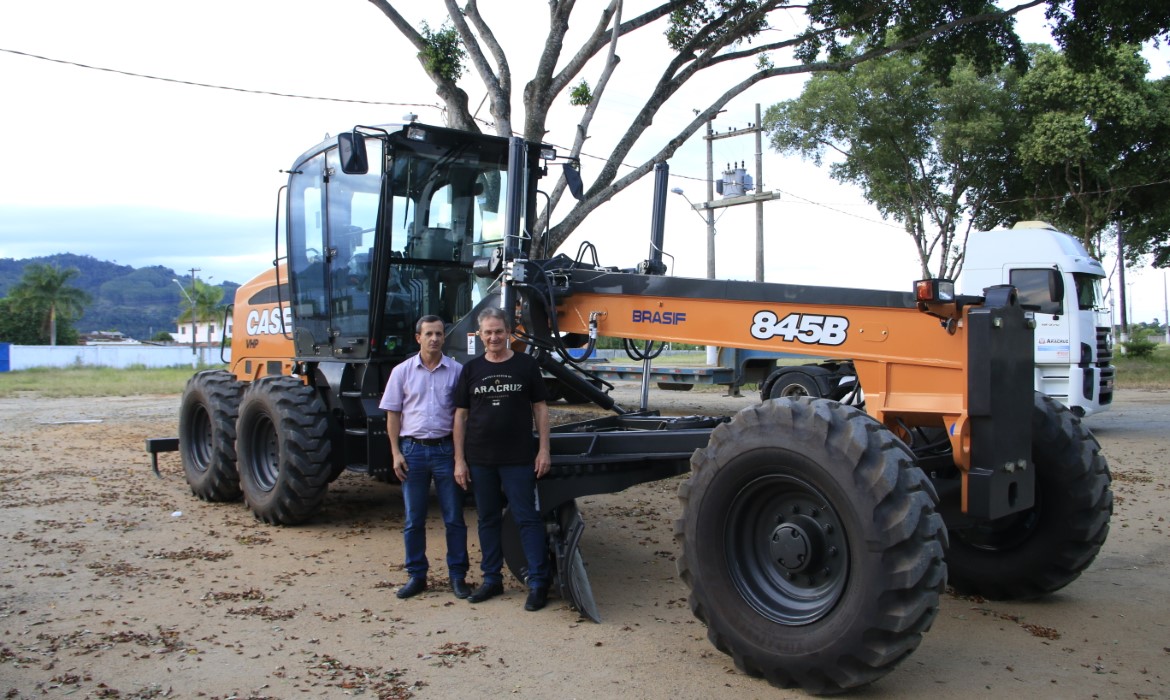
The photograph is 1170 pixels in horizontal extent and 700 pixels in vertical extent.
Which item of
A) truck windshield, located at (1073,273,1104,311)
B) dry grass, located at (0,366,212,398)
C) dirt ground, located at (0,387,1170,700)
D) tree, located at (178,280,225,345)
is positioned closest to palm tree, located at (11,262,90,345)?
tree, located at (178,280,225,345)

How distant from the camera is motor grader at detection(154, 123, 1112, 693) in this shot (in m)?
4.23

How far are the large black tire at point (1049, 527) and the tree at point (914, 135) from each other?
68.3 feet

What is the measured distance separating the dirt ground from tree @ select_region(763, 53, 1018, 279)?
18335mm

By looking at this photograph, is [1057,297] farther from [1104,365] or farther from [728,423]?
[728,423]

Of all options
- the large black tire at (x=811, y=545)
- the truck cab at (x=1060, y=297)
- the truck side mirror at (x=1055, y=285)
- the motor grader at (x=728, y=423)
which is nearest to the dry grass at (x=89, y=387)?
the motor grader at (x=728, y=423)

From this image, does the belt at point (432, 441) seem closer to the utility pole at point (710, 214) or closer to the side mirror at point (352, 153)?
the side mirror at point (352, 153)

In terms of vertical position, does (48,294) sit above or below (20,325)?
above

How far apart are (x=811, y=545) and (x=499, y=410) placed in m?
2.02

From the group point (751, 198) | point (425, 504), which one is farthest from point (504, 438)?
point (751, 198)

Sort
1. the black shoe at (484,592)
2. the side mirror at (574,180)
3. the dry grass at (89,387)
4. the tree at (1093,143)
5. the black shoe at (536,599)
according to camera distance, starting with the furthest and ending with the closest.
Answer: the dry grass at (89,387), the tree at (1093,143), the side mirror at (574,180), the black shoe at (484,592), the black shoe at (536,599)

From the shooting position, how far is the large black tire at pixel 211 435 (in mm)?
8891

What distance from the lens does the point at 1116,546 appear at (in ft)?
23.6

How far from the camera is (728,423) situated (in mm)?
4777

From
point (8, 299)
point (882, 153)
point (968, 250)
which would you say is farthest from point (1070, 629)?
point (8, 299)
